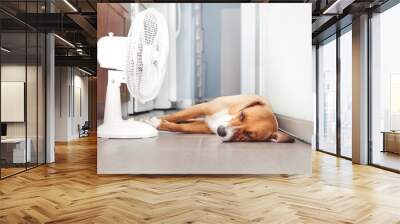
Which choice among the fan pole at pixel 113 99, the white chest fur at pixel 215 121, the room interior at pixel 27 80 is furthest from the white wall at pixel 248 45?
the room interior at pixel 27 80

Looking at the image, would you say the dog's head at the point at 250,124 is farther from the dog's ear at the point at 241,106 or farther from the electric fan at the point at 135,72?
the electric fan at the point at 135,72

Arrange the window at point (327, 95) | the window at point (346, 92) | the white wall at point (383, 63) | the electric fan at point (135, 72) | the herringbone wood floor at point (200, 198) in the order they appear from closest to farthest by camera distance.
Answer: the herringbone wood floor at point (200, 198), the electric fan at point (135, 72), the white wall at point (383, 63), the window at point (346, 92), the window at point (327, 95)

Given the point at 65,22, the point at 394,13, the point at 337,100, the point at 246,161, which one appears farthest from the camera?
the point at 337,100

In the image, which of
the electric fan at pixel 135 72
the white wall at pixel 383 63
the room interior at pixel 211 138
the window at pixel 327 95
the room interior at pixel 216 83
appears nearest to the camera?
the room interior at pixel 211 138

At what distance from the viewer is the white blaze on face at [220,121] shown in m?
5.05

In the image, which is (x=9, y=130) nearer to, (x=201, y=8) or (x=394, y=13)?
(x=201, y=8)

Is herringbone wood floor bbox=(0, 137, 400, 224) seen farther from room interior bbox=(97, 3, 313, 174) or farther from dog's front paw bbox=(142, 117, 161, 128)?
dog's front paw bbox=(142, 117, 161, 128)

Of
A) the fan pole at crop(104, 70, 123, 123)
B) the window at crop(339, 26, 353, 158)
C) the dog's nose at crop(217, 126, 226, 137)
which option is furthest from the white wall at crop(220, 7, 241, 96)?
the window at crop(339, 26, 353, 158)

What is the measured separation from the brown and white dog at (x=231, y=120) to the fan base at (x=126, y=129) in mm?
134

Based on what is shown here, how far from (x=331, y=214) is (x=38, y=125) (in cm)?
473

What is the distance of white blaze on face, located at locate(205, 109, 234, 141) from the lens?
505 centimetres

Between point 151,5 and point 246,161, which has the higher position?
point 151,5

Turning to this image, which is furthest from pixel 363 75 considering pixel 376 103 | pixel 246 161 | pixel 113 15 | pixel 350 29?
pixel 113 15

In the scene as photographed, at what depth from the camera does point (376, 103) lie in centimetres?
618
